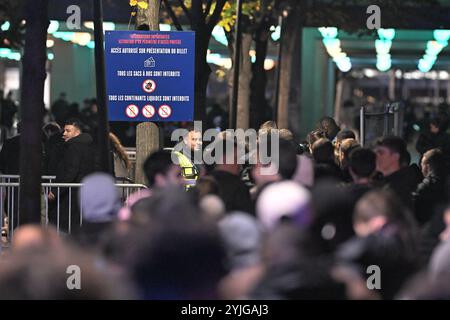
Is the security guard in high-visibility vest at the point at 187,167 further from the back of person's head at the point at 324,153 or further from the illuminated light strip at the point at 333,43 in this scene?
the illuminated light strip at the point at 333,43

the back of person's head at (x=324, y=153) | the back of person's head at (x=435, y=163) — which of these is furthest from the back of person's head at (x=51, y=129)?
the back of person's head at (x=435, y=163)

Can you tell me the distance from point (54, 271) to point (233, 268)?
6.25 feet

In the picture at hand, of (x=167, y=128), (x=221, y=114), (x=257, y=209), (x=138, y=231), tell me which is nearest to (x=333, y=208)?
(x=257, y=209)

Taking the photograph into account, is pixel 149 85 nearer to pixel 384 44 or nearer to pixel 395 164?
pixel 395 164

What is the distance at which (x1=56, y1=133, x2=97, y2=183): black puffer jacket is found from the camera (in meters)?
16.1

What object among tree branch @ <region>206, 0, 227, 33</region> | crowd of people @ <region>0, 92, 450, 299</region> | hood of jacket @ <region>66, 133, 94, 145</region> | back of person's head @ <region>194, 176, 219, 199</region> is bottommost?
crowd of people @ <region>0, 92, 450, 299</region>

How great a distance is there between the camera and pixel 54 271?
6.65 metres

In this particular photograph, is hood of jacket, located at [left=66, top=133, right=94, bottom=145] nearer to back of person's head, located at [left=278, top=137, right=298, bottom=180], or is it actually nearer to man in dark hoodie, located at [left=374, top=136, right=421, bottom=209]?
man in dark hoodie, located at [left=374, top=136, right=421, bottom=209]

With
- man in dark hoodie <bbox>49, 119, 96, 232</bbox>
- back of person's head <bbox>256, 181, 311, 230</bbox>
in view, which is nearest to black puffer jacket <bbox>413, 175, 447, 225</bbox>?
back of person's head <bbox>256, 181, 311, 230</bbox>

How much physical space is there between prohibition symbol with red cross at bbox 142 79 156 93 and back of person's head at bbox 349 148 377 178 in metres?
6.16

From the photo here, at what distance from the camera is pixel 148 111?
55.6 ft

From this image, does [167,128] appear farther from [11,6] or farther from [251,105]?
[11,6]

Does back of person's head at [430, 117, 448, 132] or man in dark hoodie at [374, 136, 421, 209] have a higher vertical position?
back of person's head at [430, 117, 448, 132]

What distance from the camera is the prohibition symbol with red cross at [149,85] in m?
16.8
